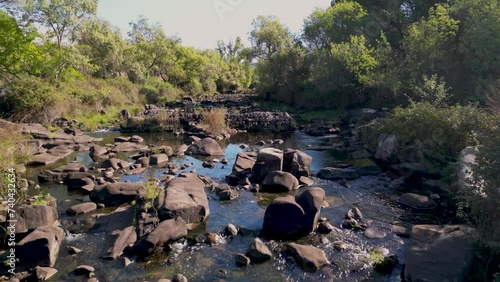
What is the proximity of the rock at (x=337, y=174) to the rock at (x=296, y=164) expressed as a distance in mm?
649

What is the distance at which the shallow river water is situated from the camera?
8.66 meters

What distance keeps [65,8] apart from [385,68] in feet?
93.1

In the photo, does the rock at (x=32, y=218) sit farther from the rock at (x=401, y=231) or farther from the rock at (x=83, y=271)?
the rock at (x=401, y=231)

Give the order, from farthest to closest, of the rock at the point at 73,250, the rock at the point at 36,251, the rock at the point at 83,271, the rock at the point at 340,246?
1. the rock at the point at 340,246
2. the rock at the point at 73,250
3. the rock at the point at 36,251
4. the rock at the point at 83,271

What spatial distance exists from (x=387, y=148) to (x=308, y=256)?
39.8ft

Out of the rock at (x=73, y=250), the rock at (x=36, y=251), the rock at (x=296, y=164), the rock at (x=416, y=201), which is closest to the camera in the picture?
the rock at (x=36, y=251)

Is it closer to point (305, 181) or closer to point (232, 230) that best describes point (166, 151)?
point (305, 181)

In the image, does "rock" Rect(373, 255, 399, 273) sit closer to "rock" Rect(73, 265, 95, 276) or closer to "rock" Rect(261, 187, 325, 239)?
"rock" Rect(261, 187, 325, 239)

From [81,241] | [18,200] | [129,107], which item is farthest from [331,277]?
[129,107]

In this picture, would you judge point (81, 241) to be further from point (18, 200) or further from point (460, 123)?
point (460, 123)

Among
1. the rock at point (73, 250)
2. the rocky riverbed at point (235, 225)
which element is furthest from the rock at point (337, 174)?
the rock at point (73, 250)

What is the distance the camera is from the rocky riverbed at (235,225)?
8.71 metres

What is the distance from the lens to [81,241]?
1028 cm

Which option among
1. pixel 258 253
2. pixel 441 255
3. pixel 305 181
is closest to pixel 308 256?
pixel 258 253
